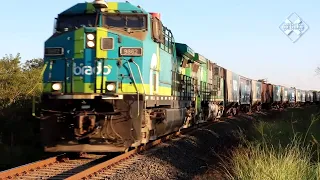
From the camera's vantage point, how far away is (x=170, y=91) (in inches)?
524

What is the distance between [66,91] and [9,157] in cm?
466

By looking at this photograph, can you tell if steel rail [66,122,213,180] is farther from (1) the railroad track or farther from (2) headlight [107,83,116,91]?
(2) headlight [107,83,116,91]

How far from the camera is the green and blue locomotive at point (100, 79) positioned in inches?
370

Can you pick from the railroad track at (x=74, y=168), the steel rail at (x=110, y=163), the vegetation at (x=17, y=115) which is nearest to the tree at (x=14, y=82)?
the vegetation at (x=17, y=115)

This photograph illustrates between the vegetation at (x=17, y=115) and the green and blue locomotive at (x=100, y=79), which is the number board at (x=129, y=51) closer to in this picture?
the green and blue locomotive at (x=100, y=79)

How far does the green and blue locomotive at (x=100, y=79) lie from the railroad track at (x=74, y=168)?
0.37m

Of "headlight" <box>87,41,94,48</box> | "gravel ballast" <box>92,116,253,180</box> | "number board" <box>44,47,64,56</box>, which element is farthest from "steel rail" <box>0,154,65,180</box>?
"headlight" <box>87,41,94,48</box>

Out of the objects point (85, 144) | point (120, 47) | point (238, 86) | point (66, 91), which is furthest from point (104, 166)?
→ point (238, 86)

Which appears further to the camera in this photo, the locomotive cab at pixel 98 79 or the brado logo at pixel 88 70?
the brado logo at pixel 88 70

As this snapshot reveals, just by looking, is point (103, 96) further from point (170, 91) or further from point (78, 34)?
point (170, 91)

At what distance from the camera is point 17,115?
1755cm

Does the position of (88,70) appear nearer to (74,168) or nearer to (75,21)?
(75,21)

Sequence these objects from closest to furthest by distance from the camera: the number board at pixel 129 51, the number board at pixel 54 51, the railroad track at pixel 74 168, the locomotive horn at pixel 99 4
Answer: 1. the railroad track at pixel 74 168
2. the number board at pixel 129 51
3. the number board at pixel 54 51
4. the locomotive horn at pixel 99 4

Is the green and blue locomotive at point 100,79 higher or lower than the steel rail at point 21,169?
higher
